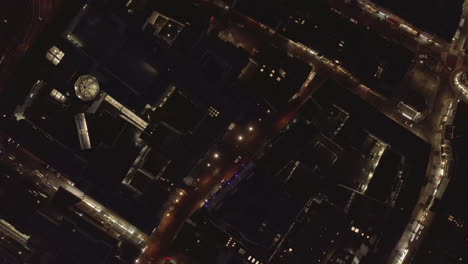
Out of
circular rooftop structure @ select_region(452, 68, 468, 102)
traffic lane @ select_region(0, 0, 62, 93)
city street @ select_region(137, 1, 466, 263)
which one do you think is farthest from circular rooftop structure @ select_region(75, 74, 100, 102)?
circular rooftop structure @ select_region(452, 68, 468, 102)

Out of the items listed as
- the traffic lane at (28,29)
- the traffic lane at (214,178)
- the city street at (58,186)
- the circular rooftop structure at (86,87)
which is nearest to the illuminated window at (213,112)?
the traffic lane at (214,178)

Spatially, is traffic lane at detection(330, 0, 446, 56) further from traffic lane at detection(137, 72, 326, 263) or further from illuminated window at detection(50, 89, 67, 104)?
illuminated window at detection(50, 89, 67, 104)

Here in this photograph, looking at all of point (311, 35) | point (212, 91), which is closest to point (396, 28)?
point (311, 35)

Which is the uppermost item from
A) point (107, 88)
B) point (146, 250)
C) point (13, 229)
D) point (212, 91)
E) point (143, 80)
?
point (212, 91)

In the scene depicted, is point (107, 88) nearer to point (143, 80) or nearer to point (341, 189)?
point (143, 80)

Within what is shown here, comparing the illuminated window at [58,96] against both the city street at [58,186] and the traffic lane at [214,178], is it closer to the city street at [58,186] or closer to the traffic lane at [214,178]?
the city street at [58,186]

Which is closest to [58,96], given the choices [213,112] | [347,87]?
[213,112]
